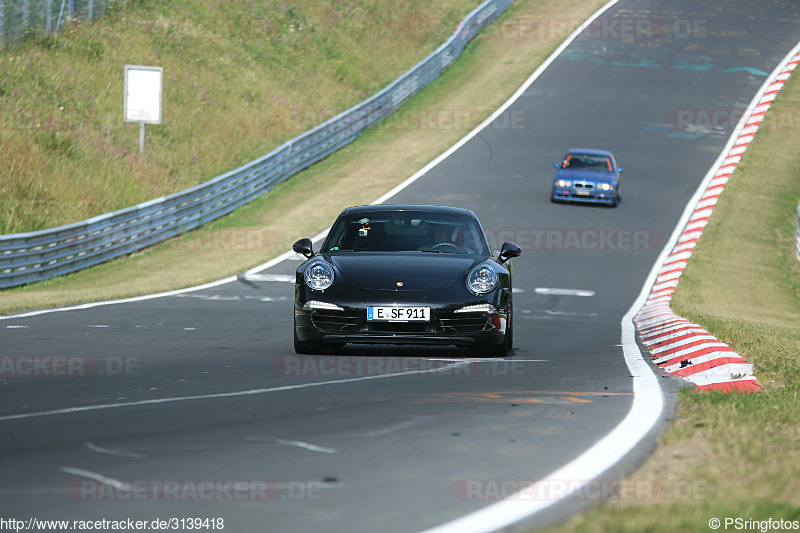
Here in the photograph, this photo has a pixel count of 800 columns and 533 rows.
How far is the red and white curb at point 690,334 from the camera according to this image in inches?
351

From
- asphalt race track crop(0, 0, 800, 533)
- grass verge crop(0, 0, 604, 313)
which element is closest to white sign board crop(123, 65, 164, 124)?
grass verge crop(0, 0, 604, 313)

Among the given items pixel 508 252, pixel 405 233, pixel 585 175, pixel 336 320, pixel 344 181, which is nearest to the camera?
pixel 336 320

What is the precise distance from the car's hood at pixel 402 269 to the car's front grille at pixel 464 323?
0.29m

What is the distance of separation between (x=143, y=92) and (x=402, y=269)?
19.5 meters

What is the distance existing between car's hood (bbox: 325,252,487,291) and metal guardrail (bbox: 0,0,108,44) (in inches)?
889

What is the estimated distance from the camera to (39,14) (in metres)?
33.1

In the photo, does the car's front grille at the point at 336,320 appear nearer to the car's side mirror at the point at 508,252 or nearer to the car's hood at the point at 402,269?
the car's hood at the point at 402,269

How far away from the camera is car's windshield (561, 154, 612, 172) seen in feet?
A: 97.2

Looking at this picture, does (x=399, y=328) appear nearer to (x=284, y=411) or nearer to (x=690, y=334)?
(x=284, y=411)

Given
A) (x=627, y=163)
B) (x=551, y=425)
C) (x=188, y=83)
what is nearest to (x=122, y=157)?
(x=188, y=83)

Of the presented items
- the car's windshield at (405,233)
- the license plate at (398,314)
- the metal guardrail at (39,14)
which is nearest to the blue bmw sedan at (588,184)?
the metal guardrail at (39,14)

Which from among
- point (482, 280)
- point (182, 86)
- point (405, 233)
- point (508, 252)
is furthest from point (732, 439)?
point (182, 86)

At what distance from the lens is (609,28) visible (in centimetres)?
5128

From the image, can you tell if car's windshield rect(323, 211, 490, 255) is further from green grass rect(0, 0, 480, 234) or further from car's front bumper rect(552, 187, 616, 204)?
car's front bumper rect(552, 187, 616, 204)
